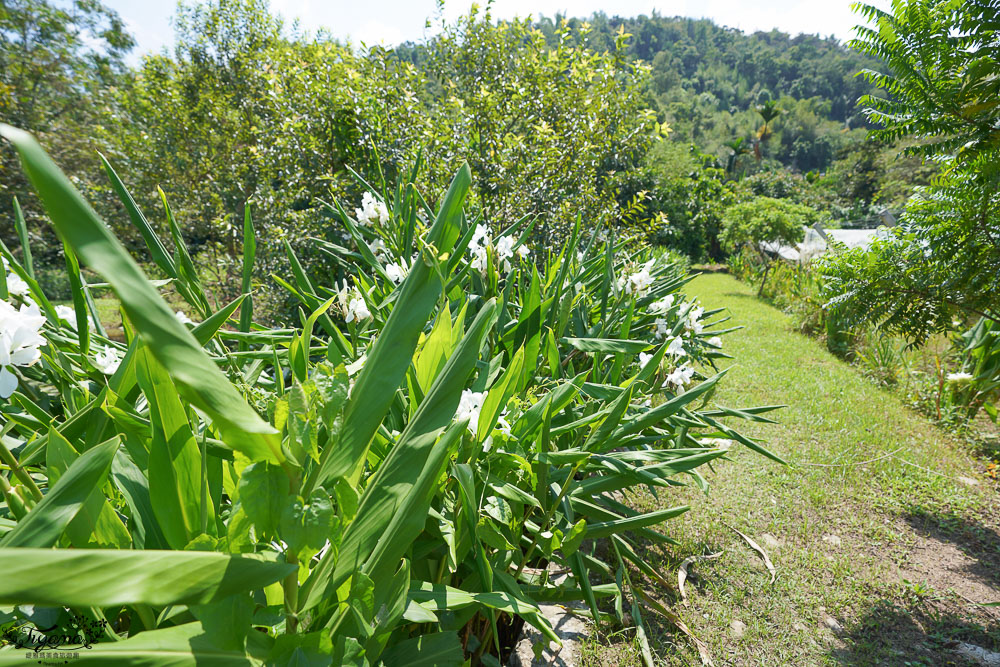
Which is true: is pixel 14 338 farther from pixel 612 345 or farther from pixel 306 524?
pixel 612 345

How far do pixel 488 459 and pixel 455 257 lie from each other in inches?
21.0

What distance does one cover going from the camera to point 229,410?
0.32 m

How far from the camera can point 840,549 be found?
2592mm

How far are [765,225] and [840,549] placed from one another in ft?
39.2

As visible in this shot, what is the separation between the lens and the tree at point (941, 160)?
6.36ft

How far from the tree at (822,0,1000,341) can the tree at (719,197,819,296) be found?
945 centimetres

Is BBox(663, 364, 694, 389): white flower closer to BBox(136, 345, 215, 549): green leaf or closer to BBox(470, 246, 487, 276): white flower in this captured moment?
BBox(470, 246, 487, 276): white flower

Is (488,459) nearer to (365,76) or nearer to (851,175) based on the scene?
(365,76)

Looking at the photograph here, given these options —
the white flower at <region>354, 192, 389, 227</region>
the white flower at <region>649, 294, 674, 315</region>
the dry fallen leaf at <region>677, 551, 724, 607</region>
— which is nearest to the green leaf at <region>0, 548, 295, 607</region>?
the white flower at <region>354, 192, 389, 227</region>

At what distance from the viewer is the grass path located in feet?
6.28

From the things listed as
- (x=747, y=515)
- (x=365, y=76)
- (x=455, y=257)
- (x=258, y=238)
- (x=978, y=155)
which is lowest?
(x=747, y=515)

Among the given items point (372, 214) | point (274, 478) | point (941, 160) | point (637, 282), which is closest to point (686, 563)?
point (637, 282)

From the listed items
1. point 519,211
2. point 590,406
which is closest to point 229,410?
point 590,406

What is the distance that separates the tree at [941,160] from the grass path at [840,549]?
113 centimetres
